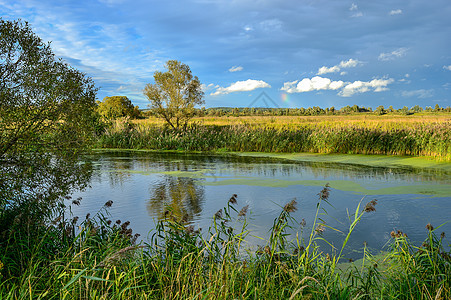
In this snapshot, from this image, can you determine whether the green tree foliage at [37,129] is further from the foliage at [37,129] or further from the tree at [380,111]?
the tree at [380,111]

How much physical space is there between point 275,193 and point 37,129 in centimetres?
522

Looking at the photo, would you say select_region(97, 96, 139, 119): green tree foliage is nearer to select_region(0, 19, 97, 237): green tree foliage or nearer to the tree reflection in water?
the tree reflection in water

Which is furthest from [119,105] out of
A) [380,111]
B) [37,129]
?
[380,111]

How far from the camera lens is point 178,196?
321 inches

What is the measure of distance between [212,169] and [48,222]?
315 inches

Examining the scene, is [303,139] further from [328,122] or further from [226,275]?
[226,275]

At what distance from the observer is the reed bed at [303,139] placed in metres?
14.7

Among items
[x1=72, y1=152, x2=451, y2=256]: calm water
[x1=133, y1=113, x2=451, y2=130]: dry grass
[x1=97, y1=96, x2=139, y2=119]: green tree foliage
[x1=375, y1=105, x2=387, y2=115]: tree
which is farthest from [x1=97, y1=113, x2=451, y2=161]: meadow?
[x1=375, y1=105, x2=387, y2=115]: tree

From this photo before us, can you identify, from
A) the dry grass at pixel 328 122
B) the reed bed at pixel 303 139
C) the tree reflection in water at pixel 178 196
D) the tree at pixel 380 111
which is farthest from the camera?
the tree at pixel 380 111

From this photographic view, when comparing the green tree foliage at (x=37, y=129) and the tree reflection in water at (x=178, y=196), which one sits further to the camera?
the tree reflection in water at (x=178, y=196)

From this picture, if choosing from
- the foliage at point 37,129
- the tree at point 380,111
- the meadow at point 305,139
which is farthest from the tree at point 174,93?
the tree at point 380,111

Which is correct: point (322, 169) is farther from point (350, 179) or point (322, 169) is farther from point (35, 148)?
point (35, 148)

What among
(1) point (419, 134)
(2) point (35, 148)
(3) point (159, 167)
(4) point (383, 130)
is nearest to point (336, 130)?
(4) point (383, 130)

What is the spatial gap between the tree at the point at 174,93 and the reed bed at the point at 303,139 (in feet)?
4.93
